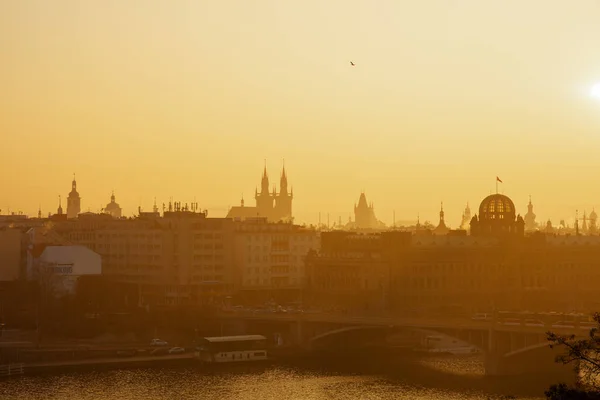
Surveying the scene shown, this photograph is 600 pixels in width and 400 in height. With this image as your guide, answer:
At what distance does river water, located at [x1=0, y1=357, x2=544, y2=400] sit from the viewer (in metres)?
89.8

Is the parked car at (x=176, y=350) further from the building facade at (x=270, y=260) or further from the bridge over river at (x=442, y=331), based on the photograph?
the building facade at (x=270, y=260)

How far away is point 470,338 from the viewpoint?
344 feet

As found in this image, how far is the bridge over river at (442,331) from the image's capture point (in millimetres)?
99938

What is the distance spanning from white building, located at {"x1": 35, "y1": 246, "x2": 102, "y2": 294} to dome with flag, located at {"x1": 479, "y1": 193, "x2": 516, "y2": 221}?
179ft

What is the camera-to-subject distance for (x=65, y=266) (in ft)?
468

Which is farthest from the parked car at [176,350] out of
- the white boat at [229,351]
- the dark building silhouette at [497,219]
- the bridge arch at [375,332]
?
the dark building silhouette at [497,219]

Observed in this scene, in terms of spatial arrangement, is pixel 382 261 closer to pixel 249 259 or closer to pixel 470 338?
pixel 249 259

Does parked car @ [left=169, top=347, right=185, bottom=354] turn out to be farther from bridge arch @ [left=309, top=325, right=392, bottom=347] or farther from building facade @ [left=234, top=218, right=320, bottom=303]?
building facade @ [left=234, top=218, right=320, bottom=303]

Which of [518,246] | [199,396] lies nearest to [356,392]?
[199,396]

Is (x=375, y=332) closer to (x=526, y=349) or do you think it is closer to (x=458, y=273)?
(x=526, y=349)

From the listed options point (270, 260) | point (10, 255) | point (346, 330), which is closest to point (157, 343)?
point (346, 330)

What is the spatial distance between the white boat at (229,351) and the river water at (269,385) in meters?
5.64

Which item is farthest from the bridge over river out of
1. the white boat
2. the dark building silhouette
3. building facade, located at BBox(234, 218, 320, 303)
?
the dark building silhouette

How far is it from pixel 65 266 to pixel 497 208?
6121cm
